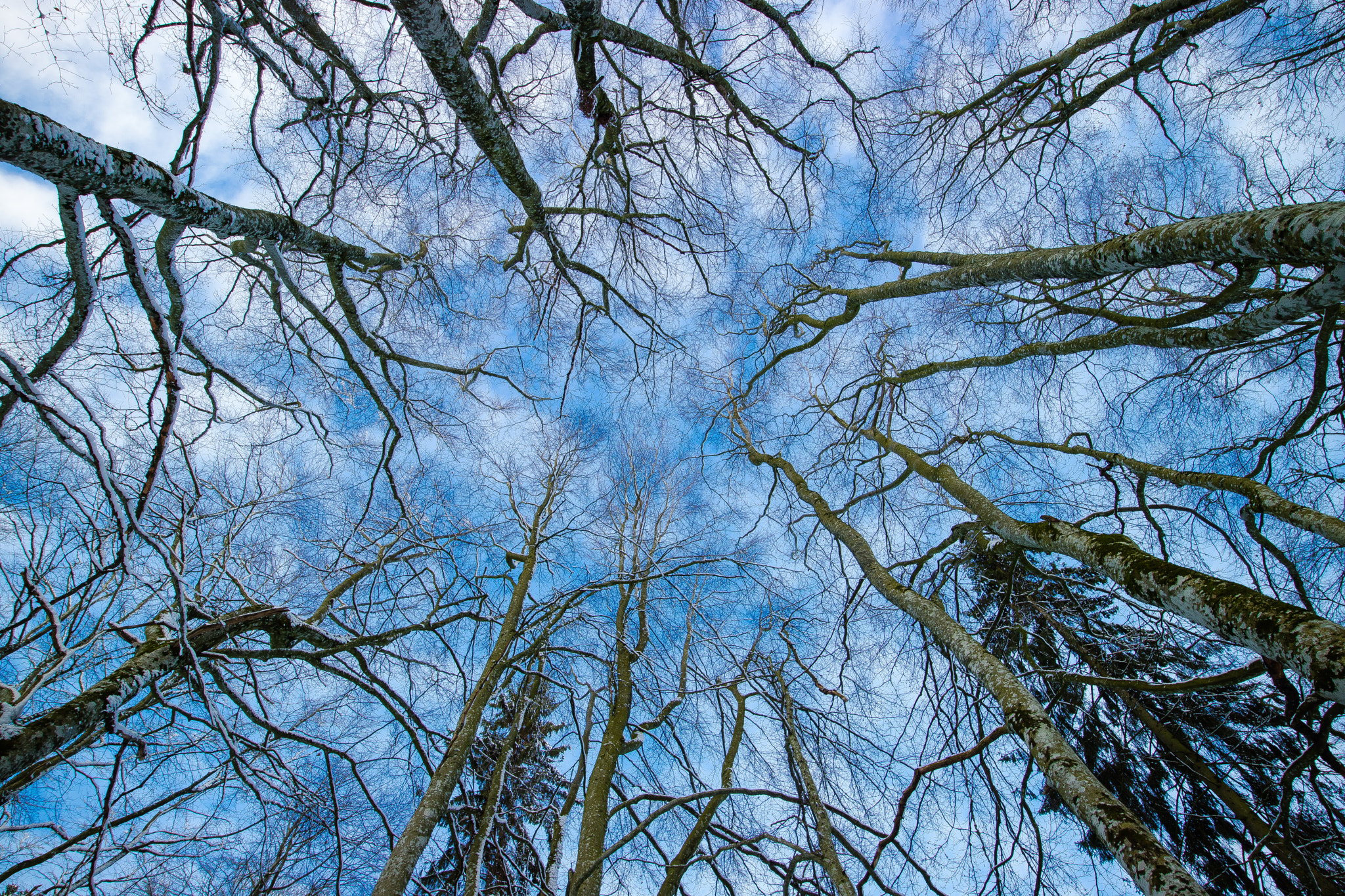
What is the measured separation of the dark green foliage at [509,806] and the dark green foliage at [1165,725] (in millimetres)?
4127

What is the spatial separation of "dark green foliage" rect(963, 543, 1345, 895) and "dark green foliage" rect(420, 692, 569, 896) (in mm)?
4127

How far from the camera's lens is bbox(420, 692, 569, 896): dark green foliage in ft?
13.7

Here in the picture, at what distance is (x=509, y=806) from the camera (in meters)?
4.98

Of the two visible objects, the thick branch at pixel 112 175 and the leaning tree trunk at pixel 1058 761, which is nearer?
the thick branch at pixel 112 175

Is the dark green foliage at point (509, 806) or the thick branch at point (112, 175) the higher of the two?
the thick branch at point (112, 175)

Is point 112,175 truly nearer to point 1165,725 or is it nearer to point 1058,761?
point 1058,761

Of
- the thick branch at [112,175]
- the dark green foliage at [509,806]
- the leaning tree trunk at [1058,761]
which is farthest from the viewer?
the dark green foliage at [509,806]

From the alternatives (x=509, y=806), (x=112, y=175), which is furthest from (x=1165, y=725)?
(x=112, y=175)

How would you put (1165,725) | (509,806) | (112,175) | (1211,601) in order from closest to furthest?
(112,175) < (1211,601) < (1165,725) < (509,806)

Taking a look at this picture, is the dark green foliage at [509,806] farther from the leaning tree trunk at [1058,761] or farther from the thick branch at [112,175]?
the thick branch at [112,175]

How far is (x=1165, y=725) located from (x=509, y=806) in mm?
5618

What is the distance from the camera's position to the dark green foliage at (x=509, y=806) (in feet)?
13.7

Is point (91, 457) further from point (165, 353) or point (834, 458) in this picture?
point (834, 458)

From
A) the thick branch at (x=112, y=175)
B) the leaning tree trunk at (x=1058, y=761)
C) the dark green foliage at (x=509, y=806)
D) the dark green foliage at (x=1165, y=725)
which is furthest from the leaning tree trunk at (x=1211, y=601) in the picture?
the thick branch at (x=112, y=175)
